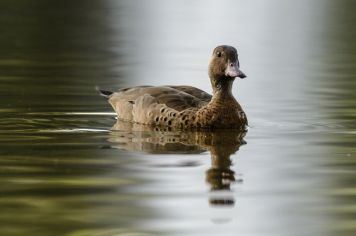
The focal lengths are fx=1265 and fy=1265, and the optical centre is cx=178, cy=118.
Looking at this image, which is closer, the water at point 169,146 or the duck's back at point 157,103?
the water at point 169,146

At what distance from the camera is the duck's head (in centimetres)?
1391

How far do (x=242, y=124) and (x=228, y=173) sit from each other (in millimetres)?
3022

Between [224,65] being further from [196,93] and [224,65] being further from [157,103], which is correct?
[157,103]

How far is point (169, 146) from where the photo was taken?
12.1 metres

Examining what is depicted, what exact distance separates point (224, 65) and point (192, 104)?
0.60m

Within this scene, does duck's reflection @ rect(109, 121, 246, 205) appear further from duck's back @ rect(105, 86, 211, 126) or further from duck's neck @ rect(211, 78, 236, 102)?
duck's neck @ rect(211, 78, 236, 102)

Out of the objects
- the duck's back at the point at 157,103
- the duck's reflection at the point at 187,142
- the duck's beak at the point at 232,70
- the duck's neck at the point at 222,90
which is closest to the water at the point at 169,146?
the duck's reflection at the point at 187,142

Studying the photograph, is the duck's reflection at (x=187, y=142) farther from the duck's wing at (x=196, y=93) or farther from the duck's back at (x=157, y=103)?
the duck's wing at (x=196, y=93)

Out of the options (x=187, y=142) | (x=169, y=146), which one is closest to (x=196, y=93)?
(x=187, y=142)

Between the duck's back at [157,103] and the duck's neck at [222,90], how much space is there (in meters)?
0.16

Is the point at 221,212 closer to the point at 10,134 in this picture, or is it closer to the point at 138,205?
the point at 138,205

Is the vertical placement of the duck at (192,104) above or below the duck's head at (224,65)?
below

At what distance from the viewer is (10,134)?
1249 centimetres

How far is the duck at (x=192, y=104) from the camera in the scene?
44.2 ft
